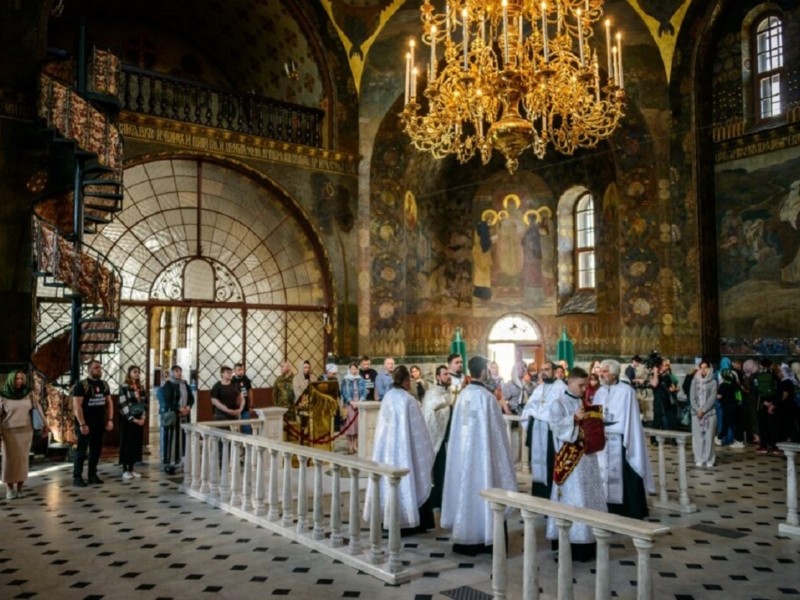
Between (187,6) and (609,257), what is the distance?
1238 centimetres

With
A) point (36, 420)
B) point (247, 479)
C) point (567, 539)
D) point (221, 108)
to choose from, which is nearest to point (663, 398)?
point (247, 479)

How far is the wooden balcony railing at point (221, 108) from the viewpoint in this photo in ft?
47.1

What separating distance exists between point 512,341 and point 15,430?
13282 mm

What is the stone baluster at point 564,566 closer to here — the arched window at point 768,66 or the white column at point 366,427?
the white column at point 366,427

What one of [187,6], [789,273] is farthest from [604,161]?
[187,6]

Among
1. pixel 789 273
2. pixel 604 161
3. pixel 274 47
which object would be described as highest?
pixel 274 47

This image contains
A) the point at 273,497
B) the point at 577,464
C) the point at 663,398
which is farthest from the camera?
the point at 663,398

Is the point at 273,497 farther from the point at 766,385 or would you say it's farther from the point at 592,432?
the point at 766,385

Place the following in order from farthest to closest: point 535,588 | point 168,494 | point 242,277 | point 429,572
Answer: point 242,277 < point 168,494 < point 429,572 < point 535,588

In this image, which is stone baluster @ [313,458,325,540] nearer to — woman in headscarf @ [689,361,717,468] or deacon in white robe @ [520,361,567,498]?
deacon in white robe @ [520,361,567,498]

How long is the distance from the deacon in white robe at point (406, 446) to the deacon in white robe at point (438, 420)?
229 mm

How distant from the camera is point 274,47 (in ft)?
58.9

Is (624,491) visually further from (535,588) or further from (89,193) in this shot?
(89,193)

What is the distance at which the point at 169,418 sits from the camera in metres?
10.8
